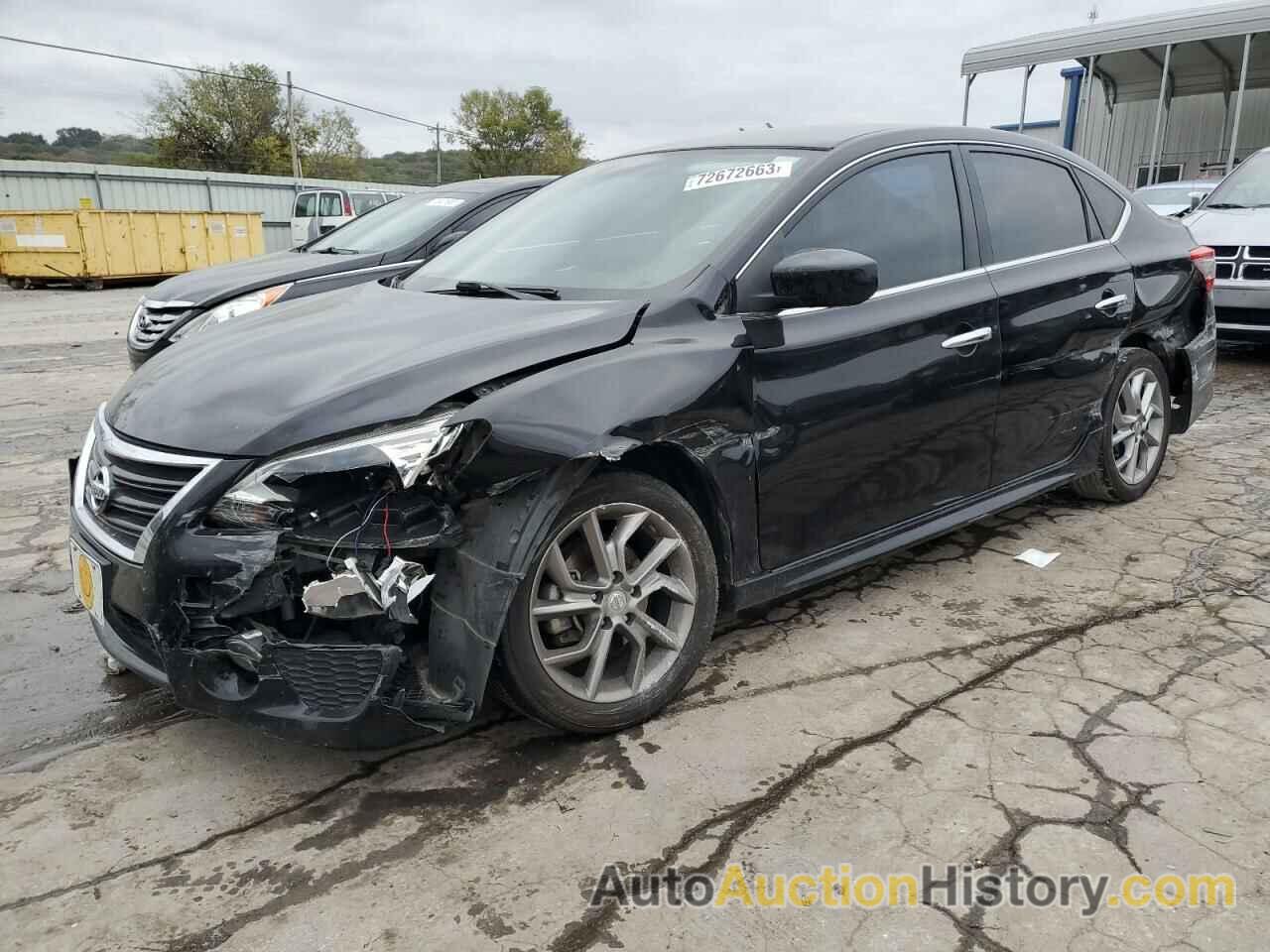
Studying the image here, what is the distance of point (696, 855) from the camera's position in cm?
219

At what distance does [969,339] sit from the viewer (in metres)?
3.40

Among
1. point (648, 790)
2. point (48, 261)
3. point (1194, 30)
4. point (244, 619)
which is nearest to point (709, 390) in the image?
point (648, 790)

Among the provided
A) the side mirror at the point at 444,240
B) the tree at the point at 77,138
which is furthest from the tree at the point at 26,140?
the side mirror at the point at 444,240

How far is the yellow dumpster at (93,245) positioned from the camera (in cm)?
1933

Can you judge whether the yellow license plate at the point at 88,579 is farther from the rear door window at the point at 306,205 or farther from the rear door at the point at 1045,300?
the rear door window at the point at 306,205

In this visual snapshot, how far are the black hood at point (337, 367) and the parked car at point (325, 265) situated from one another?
293cm

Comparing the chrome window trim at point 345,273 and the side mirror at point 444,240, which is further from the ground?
the side mirror at point 444,240

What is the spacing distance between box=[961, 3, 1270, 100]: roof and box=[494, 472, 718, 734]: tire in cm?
1820

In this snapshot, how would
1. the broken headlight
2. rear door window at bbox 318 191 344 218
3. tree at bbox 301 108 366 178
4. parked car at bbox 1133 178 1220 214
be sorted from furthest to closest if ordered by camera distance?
tree at bbox 301 108 366 178, rear door window at bbox 318 191 344 218, parked car at bbox 1133 178 1220 214, the broken headlight

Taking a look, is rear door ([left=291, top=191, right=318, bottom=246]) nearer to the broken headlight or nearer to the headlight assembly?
the headlight assembly

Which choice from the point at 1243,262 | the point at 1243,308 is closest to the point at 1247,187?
the point at 1243,262

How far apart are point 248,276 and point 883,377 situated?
4701mm

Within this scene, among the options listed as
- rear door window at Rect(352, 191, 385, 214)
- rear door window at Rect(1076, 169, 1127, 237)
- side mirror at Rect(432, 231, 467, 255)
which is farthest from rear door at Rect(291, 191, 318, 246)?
rear door window at Rect(1076, 169, 1127, 237)

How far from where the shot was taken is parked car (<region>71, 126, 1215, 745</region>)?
2.25m
